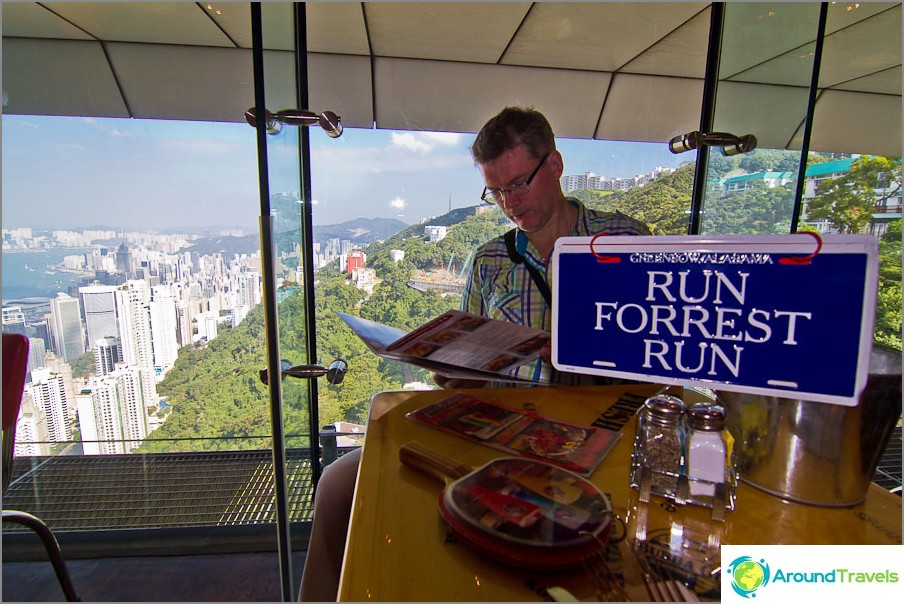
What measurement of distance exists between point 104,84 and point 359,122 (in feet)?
3.81

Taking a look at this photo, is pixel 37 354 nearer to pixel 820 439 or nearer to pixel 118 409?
pixel 118 409

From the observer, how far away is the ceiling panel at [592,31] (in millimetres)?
2020

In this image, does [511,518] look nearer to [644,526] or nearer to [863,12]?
[644,526]

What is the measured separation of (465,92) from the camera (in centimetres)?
230

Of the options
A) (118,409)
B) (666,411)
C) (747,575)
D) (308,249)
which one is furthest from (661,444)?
(118,409)

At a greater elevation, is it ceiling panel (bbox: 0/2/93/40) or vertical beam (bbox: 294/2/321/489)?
ceiling panel (bbox: 0/2/93/40)

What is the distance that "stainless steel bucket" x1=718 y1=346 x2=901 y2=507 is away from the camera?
0.54m

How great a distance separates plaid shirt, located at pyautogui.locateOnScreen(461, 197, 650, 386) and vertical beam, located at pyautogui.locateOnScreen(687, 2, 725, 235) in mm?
698

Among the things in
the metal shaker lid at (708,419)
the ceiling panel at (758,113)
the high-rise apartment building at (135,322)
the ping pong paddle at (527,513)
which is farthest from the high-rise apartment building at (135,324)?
the ceiling panel at (758,113)

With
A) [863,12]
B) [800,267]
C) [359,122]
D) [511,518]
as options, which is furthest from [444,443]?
[863,12]

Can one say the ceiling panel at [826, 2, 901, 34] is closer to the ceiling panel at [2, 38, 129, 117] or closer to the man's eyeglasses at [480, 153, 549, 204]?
the man's eyeglasses at [480, 153, 549, 204]

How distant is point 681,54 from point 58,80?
Answer: 3.01 meters

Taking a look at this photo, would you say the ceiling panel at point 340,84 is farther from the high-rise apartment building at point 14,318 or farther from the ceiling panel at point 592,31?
the high-rise apartment building at point 14,318

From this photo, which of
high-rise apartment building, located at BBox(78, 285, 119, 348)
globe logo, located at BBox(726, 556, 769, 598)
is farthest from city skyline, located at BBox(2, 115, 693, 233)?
globe logo, located at BBox(726, 556, 769, 598)
